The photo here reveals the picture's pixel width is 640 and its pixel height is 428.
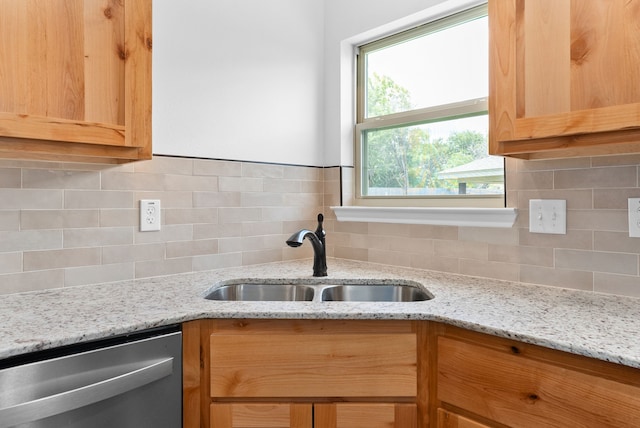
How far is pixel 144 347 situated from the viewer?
1.10 m

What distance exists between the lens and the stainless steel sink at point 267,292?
170cm

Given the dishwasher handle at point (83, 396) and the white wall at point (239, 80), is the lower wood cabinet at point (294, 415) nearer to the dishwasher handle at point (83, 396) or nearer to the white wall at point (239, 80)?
the dishwasher handle at point (83, 396)

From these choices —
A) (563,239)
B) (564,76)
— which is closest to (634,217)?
(563,239)

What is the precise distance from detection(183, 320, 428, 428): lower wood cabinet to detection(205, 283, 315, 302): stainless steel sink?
1.53ft

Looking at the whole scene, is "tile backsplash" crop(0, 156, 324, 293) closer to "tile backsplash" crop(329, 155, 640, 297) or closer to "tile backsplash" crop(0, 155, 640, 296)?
"tile backsplash" crop(0, 155, 640, 296)

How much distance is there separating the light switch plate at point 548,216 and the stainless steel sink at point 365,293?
52cm

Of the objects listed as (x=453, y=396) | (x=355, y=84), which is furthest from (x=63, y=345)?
(x=355, y=84)

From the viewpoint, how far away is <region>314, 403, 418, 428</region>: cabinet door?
1209mm

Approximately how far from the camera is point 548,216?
1.51 meters

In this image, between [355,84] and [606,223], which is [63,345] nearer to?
[606,223]

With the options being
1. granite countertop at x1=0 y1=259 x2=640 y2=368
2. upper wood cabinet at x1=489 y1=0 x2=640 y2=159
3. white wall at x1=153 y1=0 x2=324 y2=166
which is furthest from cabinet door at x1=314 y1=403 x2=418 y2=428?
white wall at x1=153 y1=0 x2=324 y2=166

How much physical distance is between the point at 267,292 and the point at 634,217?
1.26m

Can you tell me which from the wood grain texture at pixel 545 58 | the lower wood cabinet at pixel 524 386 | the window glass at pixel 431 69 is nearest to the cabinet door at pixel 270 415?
the lower wood cabinet at pixel 524 386

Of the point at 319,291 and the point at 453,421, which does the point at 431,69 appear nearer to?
the point at 319,291
